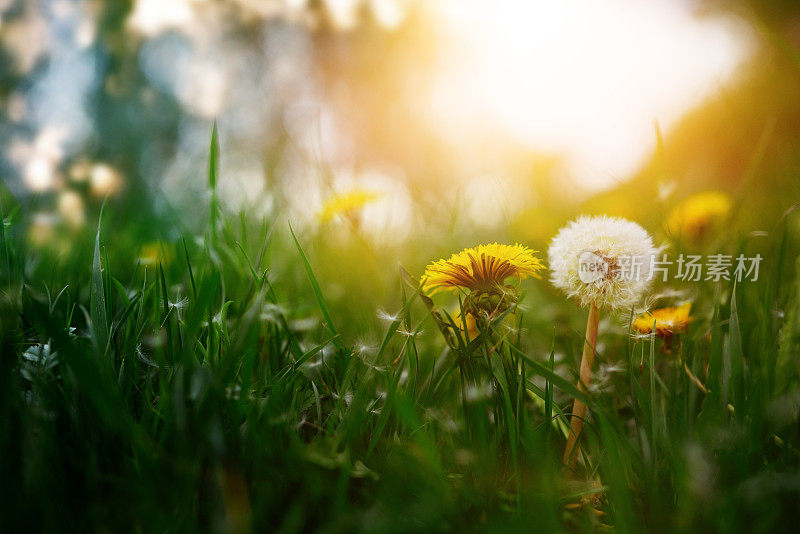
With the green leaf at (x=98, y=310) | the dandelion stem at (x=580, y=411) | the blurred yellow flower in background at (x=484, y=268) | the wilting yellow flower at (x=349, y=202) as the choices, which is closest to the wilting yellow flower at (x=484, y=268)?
the blurred yellow flower in background at (x=484, y=268)

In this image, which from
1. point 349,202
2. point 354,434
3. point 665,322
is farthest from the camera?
point 349,202

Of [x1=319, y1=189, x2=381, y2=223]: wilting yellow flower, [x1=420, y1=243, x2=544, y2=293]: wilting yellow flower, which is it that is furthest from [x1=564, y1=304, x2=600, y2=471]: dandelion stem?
[x1=319, y1=189, x2=381, y2=223]: wilting yellow flower

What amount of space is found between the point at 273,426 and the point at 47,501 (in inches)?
8.4

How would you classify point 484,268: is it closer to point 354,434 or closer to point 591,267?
point 591,267

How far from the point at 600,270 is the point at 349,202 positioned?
70cm

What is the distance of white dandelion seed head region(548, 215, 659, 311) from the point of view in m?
0.65

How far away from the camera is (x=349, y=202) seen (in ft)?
4.01

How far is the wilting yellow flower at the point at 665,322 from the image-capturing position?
72 centimetres

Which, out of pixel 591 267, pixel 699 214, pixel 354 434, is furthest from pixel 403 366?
pixel 699 214

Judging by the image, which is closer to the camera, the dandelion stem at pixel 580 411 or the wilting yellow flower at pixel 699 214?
the dandelion stem at pixel 580 411

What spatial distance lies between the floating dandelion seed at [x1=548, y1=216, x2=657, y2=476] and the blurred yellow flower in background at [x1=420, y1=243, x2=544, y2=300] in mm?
54

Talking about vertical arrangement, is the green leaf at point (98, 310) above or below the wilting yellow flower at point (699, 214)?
below

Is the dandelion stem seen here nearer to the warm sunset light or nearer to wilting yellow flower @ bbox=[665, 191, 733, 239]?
the warm sunset light

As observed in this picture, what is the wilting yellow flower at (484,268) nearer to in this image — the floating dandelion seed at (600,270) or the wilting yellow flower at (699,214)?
the floating dandelion seed at (600,270)
